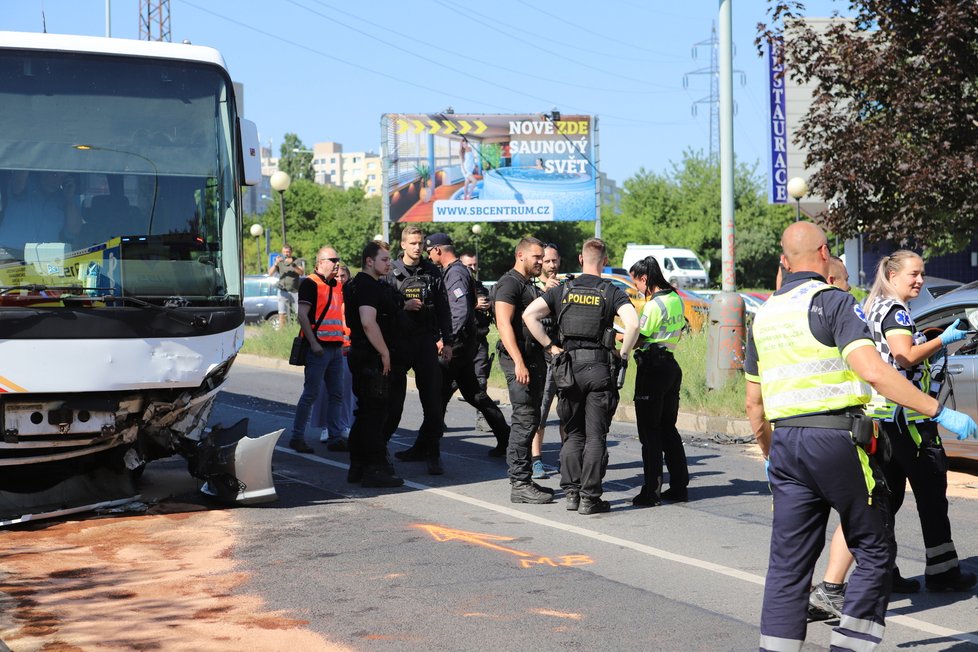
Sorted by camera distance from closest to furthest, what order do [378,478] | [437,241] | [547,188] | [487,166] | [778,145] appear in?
[378,478], [437,241], [778,145], [487,166], [547,188]

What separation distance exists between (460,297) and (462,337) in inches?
14.5

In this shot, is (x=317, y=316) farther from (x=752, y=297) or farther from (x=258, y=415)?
(x=752, y=297)

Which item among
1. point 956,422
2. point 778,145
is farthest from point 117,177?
point 778,145

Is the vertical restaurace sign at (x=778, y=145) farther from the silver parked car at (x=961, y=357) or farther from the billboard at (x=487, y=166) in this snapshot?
the silver parked car at (x=961, y=357)

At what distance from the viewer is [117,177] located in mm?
8031

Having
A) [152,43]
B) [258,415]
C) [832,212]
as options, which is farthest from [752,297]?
[152,43]

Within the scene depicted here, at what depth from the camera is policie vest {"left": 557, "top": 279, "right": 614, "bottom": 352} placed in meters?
8.19

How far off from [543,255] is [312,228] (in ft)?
258

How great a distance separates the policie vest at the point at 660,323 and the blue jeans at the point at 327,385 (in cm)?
380

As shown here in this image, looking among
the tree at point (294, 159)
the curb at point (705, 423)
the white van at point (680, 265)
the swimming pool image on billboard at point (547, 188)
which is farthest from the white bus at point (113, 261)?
the tree at point (294, 159)

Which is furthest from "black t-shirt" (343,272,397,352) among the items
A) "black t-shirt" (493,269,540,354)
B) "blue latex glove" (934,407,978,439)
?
"blue latex glove" (934,407,978,439)

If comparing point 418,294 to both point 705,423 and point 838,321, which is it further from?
point 838,321

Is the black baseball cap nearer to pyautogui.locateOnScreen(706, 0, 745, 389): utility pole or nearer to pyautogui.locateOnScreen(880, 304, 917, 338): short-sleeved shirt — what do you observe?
pyautogui.locateOnScreen(706, 0, 745, 389): utility pole

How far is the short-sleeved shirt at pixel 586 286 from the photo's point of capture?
8234 millimetres
